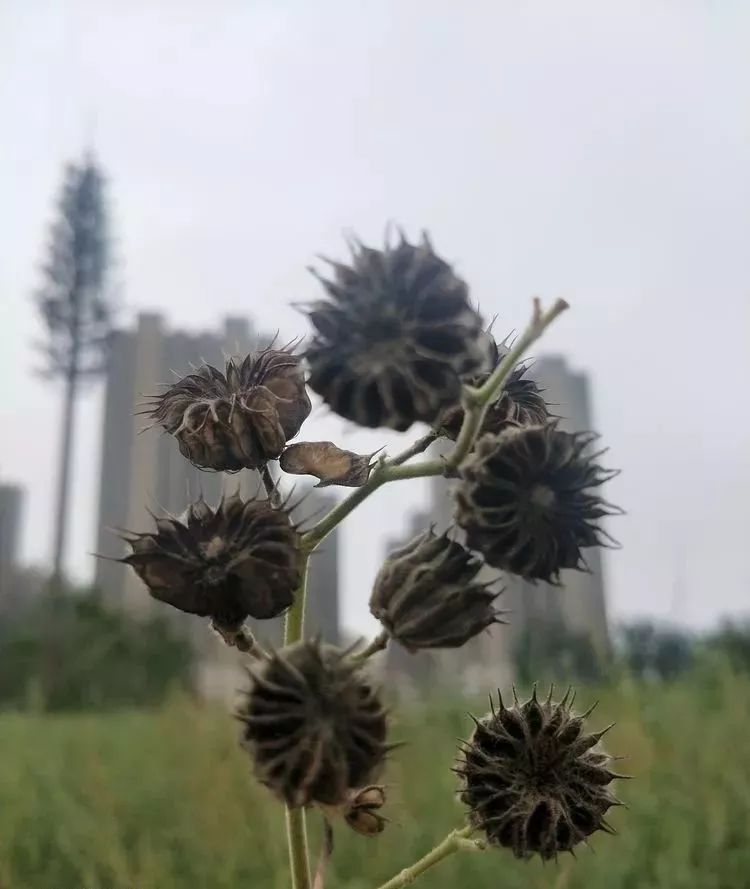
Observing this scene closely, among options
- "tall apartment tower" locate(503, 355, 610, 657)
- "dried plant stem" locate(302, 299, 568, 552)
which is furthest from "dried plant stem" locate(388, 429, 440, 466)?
"tall apartment tower" locate(503, 355, 610, 657)

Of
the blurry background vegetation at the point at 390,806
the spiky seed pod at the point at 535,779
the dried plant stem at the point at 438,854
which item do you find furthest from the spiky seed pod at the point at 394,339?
the blurry background vegetation at the point at 390,806

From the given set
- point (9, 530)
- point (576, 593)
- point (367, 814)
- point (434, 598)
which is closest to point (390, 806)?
point (367, 814)

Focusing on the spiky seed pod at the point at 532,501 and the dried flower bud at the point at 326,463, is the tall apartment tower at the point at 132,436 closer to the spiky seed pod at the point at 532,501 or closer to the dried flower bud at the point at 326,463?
the dried flower bud at the point at 326,463

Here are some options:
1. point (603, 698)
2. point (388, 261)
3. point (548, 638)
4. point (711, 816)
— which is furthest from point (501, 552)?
point (548, 638)

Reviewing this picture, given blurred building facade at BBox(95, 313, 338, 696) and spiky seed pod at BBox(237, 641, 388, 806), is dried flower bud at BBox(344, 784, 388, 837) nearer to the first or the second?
blurred building facade at BBox(95, 313, 338, 696)

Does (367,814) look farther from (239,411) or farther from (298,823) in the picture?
(239,411)

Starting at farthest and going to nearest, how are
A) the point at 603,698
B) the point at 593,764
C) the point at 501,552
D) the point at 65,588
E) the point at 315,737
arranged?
the point at 65,588, the point at 603,698, the point at 593,764, the point at 501,552, the point at 315,737

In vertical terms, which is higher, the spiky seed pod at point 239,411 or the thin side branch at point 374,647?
A: the spiky seed pod at point 239,411

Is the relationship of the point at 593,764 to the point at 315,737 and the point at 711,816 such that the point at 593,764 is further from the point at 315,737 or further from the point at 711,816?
the point at 711,816
